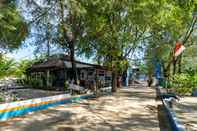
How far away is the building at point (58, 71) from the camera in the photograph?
2687 centimetres

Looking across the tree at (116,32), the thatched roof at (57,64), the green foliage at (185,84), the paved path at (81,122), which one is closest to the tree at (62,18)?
the tree at (116,32)

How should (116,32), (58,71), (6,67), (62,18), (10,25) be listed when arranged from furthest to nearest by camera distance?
(58,71) → (116,32) → (62,18) → (10,25) → (6,67)

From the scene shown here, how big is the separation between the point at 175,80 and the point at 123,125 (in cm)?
1333

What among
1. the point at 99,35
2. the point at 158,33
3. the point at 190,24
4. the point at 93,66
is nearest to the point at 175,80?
the point at 158,33

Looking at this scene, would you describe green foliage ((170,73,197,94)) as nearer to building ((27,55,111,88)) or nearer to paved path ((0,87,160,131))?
building ((27,55,111,88))

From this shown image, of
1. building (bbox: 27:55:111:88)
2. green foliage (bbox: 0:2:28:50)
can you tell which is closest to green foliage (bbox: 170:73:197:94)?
building (bbox: 27:55:111:88)

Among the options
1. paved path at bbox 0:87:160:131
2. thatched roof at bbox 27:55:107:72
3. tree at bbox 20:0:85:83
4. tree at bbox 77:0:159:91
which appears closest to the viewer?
paved path at bbox 0:87:160:131

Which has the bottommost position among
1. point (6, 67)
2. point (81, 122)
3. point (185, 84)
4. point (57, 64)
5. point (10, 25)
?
point (81, 122)

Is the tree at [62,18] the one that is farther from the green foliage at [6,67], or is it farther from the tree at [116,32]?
the green foliage at [6,67]

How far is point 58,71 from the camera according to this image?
101 feet

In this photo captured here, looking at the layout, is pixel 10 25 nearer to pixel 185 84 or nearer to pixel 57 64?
pixel 185 84

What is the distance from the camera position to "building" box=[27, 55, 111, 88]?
26866 millimetres

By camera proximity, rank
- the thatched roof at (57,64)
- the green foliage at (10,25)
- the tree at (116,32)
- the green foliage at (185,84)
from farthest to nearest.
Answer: the thatched roof at (57,64) < the green foliage at (185,84) < the tree at (116,32) < the green foliage at (10,25)

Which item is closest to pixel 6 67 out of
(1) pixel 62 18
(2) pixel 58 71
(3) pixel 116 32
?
(1) pixel 62 18
